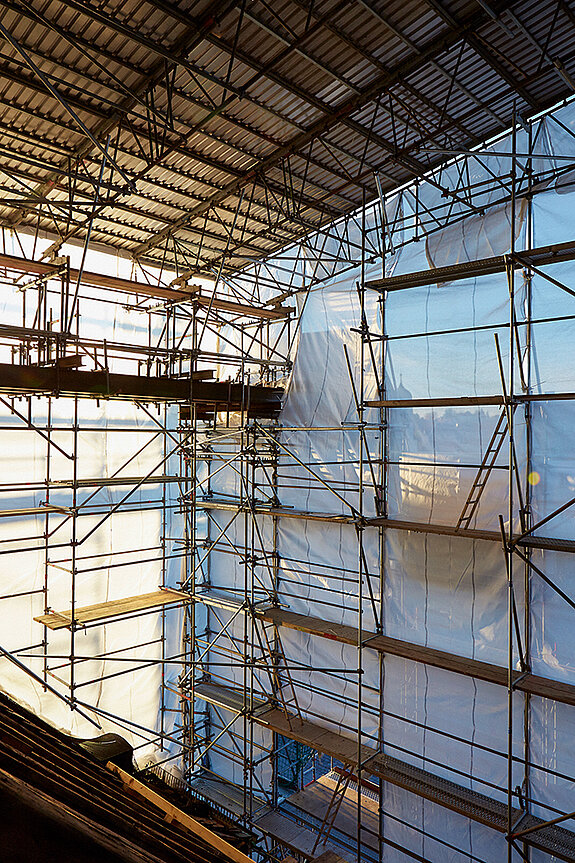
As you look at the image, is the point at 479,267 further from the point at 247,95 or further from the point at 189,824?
the point at 189,824

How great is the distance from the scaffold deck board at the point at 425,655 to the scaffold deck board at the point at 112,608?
172 centimetres

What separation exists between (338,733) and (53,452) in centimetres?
643

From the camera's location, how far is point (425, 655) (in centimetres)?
754

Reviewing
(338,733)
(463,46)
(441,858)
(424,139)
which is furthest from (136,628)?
(463,46)

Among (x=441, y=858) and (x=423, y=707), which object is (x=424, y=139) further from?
(x=441, y=858)

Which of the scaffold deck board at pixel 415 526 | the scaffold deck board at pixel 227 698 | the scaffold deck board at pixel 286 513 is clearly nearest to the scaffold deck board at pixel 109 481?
the scaffold deck board at pixel 286 513

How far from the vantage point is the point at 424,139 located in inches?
313

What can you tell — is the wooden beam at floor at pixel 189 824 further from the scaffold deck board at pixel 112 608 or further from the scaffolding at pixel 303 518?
the scaffold deck board at pixel 112 608

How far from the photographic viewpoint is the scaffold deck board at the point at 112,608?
852cm

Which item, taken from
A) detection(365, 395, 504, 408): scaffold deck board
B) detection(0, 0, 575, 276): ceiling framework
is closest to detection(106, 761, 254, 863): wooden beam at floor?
detection(365, 395, 504, 408): scaffold deck board

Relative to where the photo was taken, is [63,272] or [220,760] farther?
[220,760]

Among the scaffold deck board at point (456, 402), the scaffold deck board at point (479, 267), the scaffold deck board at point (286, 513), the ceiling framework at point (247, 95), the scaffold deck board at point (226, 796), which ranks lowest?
the scaffold deck board at point (226, 796)

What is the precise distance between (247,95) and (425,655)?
7583 millimetres

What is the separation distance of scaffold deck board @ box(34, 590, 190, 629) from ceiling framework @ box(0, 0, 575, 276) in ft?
18.2
